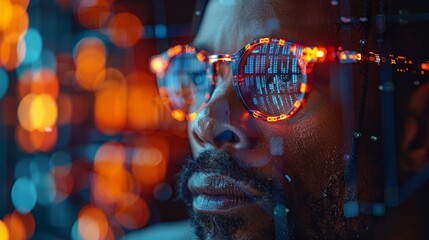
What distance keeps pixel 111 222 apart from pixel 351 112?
84cm

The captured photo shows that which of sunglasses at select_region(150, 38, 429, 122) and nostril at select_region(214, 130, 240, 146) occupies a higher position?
sunglasses at select_region(150, 38, 429, 122)

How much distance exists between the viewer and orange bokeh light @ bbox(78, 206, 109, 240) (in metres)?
1.59

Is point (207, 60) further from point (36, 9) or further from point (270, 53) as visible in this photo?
point (36, 9)

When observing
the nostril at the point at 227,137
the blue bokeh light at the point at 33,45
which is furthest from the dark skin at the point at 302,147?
the blue bokeh light at the point at 33,45

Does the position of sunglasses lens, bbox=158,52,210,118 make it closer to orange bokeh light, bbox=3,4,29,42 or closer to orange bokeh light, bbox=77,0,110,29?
orange bokeh light, bbox=77,0,110,29

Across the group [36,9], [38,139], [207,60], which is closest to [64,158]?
[38,139]

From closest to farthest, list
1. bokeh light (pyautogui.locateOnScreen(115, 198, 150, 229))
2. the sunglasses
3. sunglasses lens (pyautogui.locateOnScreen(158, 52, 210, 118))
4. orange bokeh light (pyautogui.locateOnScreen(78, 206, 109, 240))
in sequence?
1. the sunglasses
2. sunglasses lens (pyautogui.locateOnScreen(158, 52, 210, 118))
3. bokeh light (pyautogui.locateOnScreen(115, 198, 150, 229))
4. orange bokeh light (pyautogui.locateOnScreen(78, 206, 109, 240))

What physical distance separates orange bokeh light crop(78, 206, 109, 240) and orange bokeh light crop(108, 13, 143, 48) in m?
0.44

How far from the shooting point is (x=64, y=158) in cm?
164

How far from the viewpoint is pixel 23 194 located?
1.66 m

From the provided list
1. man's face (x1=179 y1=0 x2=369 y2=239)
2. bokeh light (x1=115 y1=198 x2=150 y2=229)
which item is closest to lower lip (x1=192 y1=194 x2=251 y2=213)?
man's face (x1=179 y1=0 x2=369 y2=239)

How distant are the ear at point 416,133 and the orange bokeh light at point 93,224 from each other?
0.85m

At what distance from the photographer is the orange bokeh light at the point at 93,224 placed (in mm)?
1594

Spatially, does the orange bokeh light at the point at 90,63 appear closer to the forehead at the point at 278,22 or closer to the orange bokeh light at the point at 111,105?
the orange bokeh light at the point at 111,105
